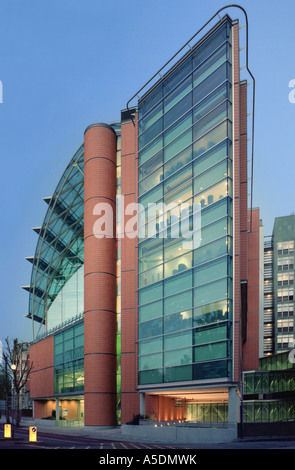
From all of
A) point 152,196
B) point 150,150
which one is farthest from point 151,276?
point 150,150

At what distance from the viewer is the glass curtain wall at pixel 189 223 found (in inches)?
1444

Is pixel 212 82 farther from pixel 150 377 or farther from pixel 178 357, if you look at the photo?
pixel 150 377

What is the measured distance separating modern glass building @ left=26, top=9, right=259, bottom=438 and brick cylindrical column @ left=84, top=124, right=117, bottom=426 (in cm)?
10

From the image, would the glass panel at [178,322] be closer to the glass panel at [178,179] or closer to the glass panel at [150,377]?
the glass panel at [150,377]

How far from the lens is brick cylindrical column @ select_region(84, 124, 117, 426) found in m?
50.1

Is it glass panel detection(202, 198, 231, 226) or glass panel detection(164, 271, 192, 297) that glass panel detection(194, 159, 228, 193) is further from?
glass panel detection(164, 271, 192, 297)

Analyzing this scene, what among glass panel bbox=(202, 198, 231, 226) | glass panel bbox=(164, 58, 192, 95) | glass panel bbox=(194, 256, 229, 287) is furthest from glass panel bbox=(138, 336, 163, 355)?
glass panel bbox=(164, 58, 192, 95)

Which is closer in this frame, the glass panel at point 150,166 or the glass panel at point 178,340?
the glass panel at point 178,340

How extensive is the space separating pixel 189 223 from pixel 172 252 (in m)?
3.03

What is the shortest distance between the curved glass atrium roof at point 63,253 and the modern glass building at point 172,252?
26.2 feet

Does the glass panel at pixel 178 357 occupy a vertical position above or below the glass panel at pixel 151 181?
below

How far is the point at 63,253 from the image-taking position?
7344 centimetres

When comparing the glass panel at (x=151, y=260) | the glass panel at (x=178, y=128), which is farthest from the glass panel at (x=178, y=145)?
the glass panel at (x=151, y=260)

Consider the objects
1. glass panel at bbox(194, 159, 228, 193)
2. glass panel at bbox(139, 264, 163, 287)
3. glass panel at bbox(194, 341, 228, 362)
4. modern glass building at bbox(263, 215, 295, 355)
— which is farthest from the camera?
modern glass building at bbox(263, 215, 295, 355)
